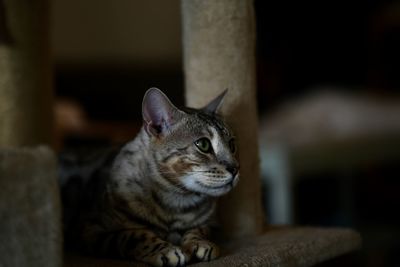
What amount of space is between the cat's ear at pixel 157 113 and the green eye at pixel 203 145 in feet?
0.23

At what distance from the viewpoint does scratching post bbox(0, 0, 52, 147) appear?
64.0 inches

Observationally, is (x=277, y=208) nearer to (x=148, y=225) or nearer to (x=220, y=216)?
(x=220, y=216)

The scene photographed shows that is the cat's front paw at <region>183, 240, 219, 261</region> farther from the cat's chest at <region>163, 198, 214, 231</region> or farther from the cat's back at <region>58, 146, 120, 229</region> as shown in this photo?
the cat's back at <region>58, 146, 120, 229</region>

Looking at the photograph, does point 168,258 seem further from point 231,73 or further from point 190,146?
point 231,73

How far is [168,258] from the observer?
1.12m

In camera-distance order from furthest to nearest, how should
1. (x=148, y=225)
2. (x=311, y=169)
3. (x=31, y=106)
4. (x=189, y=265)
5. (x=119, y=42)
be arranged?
(x=119, y=42), (x=311, y=169), (x=31, y=106), (x=148, y=225), (x=189, y=265)

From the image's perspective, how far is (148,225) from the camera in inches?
49.2

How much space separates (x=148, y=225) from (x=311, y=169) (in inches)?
79.8

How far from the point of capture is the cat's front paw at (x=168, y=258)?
1.12m

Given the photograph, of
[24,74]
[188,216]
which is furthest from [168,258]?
[24,74]

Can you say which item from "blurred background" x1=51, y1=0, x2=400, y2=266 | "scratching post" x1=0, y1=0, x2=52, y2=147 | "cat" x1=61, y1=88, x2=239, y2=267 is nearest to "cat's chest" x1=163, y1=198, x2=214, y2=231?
"cat" x1=61, y1=88, x2=239, y2=267

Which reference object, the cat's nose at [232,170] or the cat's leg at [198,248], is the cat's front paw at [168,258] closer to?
the cat's leg at [198,248]

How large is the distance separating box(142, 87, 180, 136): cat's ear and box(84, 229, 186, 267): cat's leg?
19cm

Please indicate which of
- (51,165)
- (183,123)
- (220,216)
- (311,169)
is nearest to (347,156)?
(311,169)
